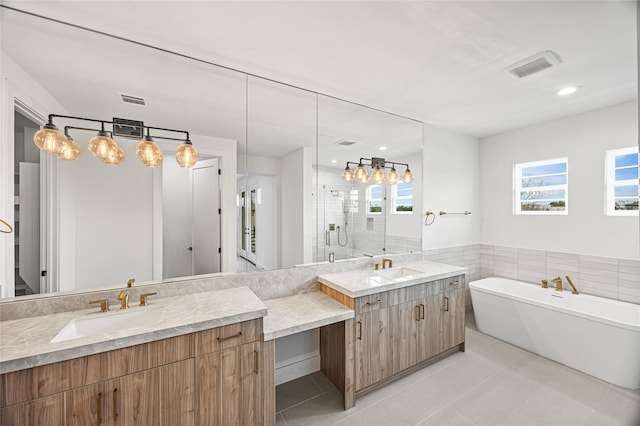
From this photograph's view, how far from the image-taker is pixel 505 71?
199 cm

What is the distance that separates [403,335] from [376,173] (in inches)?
68.1

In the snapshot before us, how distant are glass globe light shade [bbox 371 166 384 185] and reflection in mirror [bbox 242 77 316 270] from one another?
0.81m

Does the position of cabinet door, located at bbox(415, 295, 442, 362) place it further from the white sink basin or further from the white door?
the white sink basin

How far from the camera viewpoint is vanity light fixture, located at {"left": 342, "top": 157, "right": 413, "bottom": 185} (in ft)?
8.83

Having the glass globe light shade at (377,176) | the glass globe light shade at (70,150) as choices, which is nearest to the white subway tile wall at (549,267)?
the glass globe light shade at (377,176)

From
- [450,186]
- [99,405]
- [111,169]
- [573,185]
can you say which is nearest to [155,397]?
[99,405]

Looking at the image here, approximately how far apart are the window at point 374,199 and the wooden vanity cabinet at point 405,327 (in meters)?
0.97

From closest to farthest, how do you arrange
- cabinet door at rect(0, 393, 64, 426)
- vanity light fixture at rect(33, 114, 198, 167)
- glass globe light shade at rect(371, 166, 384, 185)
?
cabinet door at rect(0, 393, 64, 426), vanity light fixture at rect(33, 114, 198, 167), glass globe light shade at rect(371, 166, 384, 185)

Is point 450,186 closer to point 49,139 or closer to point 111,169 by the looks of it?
point 111,169

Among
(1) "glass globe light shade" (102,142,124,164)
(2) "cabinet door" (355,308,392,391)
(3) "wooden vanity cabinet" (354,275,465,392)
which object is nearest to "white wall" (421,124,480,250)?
(3) "wooden vanity cabinet" (354,275,465,392)

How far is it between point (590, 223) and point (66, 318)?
4863 millimetres

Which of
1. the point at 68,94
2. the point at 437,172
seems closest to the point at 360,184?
the point at 437,172

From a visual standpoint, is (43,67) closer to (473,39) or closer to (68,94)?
(68,94)

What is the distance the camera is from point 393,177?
3.00 m
